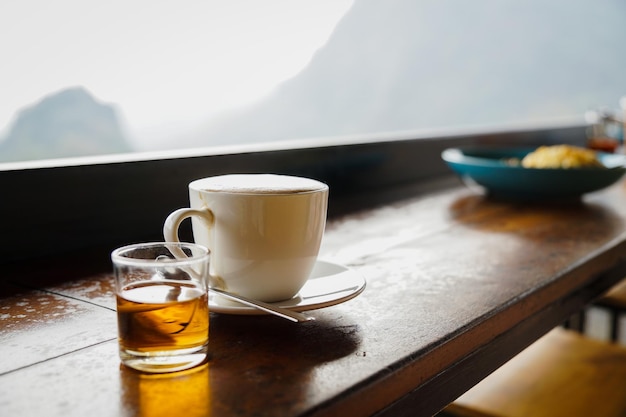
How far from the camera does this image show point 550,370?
1371mm

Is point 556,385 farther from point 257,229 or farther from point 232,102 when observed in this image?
point 257,229

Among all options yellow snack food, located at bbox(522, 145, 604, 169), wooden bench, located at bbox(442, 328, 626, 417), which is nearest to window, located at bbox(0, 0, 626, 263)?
yellow snack food, located at bbox(522, 145, 604, 169)

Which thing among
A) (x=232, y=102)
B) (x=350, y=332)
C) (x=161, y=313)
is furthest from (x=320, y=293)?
(x=232, y=102)

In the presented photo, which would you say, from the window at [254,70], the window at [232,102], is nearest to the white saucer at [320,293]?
the window at [232,102]

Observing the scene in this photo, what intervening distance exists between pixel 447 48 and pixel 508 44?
0.48 meters

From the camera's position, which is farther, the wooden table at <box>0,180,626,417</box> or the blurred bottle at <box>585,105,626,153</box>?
the blurred bottle at <box>585,105,626,153</box>

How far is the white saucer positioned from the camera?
22.6 inches

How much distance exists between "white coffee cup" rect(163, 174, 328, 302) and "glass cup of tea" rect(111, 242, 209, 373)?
8 centimetres

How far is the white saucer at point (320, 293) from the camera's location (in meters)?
0.57

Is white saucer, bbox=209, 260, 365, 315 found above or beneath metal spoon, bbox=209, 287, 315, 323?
beneath

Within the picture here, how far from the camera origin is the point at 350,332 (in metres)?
0.59

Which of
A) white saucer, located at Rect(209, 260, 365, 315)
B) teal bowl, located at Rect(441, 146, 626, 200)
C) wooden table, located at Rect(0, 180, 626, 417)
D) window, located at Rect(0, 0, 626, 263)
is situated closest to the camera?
wooden table, located at Rect(0, 180, 626, 417)

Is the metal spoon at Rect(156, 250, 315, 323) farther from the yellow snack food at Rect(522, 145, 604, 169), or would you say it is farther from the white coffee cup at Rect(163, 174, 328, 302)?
the yellow snack food at Rect(522, 145, 604, 169)

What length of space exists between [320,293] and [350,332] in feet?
0.20
